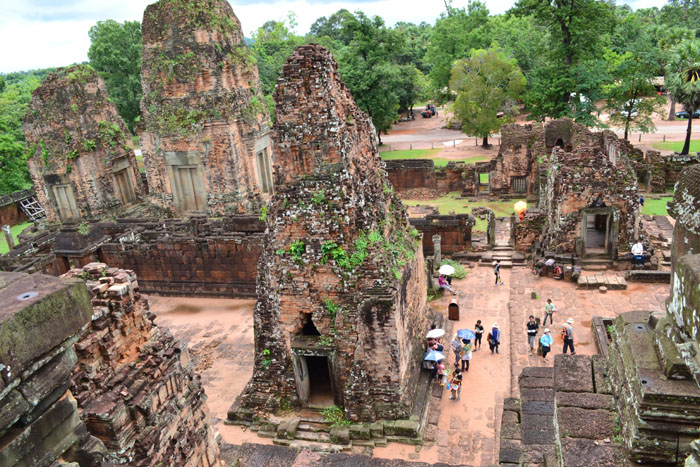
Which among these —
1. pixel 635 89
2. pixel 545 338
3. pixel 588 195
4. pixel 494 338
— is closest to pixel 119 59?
pixel 635 89

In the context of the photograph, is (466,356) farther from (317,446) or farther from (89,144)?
(89,144)

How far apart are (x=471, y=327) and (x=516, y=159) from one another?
637 inches

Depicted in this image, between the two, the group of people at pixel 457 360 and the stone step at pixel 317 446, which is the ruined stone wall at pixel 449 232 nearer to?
the group of people at pixel 457 360

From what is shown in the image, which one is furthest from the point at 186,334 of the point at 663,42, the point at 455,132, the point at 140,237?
the point at 663,42

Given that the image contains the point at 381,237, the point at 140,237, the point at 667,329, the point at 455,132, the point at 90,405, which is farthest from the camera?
the point at 455,132

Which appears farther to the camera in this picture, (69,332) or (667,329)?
(667,329)

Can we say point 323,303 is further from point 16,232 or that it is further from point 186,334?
point 16,232

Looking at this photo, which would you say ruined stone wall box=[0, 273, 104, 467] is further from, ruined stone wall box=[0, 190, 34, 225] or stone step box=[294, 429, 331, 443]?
ruined stone wall box=[0, 190, 34, 225]

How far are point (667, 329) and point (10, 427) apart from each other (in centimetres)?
432

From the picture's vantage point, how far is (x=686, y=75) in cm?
2706

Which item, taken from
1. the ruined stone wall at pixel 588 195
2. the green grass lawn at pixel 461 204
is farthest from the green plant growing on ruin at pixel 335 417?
the green grass lawn at pixel 461 204

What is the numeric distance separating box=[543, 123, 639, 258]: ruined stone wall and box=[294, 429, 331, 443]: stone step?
37.3 ft

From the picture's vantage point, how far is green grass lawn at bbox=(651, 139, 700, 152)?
107 feet

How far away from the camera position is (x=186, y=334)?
1630 cm
